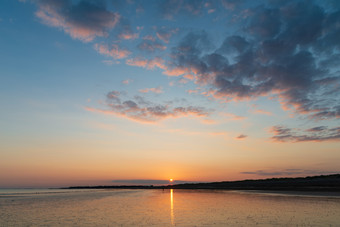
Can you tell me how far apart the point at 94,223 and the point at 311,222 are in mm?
19359

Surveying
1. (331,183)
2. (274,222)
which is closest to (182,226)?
(274,222)

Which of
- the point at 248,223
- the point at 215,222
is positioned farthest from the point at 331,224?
the point at 215,222

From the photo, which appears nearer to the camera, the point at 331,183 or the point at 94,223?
the point at 94,223

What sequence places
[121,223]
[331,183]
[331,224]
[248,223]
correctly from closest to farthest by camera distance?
[331,224] → [248,223] → [121,223] → [331,183]

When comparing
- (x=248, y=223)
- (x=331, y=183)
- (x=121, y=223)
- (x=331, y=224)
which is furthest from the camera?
(x=331, y=183)

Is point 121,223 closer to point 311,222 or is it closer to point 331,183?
point 311,222

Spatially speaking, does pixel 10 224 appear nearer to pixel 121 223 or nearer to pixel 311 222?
pixel 121 223

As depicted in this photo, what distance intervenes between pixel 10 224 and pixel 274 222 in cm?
2442

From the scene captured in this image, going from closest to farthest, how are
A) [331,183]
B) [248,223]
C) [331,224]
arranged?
[331,224], [248,223], [331,183]

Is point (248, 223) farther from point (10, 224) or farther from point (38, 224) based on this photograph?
point (10, 224)

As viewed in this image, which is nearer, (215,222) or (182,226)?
(182,226)

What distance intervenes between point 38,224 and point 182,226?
44.7ft

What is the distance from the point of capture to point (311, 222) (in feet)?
69.8

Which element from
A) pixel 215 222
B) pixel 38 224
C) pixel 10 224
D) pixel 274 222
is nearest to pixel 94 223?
pixel 38 224
